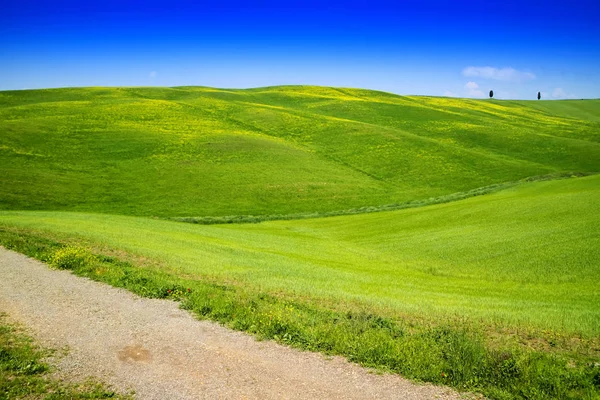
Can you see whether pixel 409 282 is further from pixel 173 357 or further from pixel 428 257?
pixel 173 357

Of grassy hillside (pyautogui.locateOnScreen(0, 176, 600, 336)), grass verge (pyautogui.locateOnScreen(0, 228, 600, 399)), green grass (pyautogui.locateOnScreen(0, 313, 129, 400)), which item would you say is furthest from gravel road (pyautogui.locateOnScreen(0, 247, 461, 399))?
grassy hillside (pyautogui.locateOnScreen(0, 176, 600, 336))

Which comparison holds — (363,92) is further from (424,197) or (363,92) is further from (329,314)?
(329,314)

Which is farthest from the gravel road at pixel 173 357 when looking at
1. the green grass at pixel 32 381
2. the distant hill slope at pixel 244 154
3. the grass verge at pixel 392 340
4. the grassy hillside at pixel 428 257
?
the distant hill slope at pixel 244 154

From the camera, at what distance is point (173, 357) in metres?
9.37

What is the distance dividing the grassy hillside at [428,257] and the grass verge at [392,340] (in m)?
1.37

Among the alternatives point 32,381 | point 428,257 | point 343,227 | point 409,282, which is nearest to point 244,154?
point 343,227

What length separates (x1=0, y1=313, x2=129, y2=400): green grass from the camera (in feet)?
25.9

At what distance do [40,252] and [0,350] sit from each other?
9326 mm

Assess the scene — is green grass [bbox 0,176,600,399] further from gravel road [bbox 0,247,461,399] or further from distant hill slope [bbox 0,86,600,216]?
distant hill slope [bbox 0,86,600,216]

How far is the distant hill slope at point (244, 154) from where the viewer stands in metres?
45.9

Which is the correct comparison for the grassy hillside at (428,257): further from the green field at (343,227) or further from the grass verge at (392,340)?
the grass verge at (392,340)

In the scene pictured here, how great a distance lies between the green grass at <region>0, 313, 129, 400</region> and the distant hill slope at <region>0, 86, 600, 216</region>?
3305cm

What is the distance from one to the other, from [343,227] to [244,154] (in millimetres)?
29161

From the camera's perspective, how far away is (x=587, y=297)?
15172 millimetres
